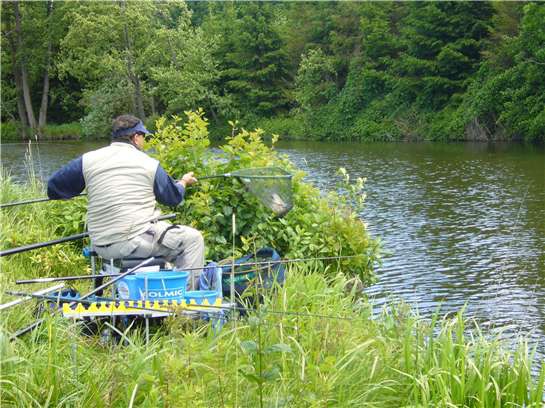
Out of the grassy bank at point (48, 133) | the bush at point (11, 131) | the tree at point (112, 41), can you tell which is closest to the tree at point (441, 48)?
the tree at point (112, 41)

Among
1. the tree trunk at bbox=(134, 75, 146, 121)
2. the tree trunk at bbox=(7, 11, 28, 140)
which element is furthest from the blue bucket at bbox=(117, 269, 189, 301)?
the tree trunk at bbox=(7, 11, 28, 140)

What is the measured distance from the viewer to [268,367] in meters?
3.60

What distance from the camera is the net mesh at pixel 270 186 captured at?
21.0 ft

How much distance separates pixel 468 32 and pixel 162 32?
15.7 metres

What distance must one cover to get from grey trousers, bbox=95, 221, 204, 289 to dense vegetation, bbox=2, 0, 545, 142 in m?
27.4

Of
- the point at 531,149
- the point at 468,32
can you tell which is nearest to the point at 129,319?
the point at 531,149

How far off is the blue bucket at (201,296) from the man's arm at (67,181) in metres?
1.06

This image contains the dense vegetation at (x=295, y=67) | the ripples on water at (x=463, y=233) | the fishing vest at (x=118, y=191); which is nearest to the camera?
the fishing vest at (x=118, y=191)

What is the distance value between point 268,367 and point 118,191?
191 cm

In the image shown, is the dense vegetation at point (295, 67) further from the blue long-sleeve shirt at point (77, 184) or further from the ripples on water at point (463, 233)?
the blue long-sleeve shirt at point (77, 184)

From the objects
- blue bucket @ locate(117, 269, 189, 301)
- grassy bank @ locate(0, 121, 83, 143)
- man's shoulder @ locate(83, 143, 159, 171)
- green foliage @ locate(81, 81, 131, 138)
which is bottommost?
grassy bank @ locate(0, 121, 83, 143)

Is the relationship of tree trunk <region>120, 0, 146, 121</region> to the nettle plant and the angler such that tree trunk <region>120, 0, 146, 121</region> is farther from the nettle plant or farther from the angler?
the angler

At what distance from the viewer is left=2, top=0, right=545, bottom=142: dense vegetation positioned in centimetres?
3475

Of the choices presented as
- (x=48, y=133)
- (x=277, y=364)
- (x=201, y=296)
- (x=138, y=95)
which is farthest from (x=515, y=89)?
(x=277, y=364)
